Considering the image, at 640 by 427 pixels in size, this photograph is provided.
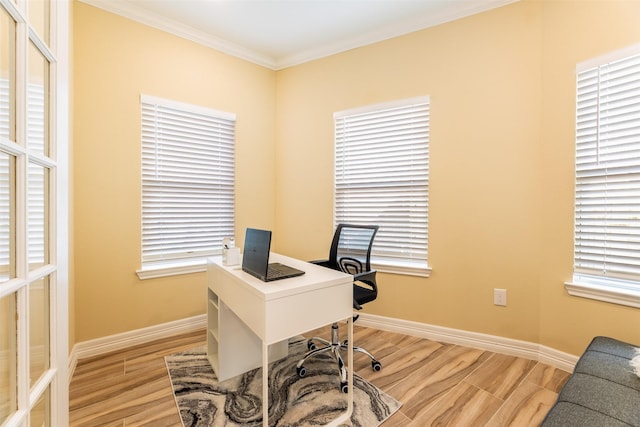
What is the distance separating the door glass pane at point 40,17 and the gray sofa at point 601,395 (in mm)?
2298

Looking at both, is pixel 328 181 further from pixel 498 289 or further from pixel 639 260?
pixel 639 260

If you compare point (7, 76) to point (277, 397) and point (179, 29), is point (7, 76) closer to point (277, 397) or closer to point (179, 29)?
point (277, 397)

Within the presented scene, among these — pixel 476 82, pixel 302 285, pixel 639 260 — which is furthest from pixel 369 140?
pixel 639 260

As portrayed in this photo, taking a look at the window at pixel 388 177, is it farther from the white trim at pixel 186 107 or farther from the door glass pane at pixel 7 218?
the door glass pane at pixel 7 218

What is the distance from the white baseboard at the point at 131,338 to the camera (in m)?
2.25

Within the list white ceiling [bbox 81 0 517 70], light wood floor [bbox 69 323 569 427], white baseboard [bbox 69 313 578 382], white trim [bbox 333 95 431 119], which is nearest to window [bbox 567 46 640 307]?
white baseboard [bbox 69 313 578 382]

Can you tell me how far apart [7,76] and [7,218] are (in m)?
0.40

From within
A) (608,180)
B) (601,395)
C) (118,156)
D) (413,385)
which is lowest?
(413,385)

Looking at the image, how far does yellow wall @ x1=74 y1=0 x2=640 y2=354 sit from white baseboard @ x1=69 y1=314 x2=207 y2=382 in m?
0.07

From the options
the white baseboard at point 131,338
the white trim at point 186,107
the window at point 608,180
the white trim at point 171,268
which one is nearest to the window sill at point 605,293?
the window at point 608,180

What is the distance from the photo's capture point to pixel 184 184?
279cm

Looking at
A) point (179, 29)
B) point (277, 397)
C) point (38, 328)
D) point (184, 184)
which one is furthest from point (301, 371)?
point (179, 29)

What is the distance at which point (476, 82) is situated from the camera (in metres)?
2.39

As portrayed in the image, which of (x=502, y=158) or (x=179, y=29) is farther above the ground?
(x=179, y=29)
